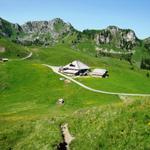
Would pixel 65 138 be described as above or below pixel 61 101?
above

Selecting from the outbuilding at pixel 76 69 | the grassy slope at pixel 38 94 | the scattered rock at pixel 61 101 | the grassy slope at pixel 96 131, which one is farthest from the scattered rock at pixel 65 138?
the outbuilding at pixel 76 69

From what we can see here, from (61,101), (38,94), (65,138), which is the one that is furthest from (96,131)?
(38,94)

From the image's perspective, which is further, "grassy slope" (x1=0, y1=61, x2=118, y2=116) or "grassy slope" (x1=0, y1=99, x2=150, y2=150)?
"grassy slope" (x1=0, y1=61, x2=118, y2=116)

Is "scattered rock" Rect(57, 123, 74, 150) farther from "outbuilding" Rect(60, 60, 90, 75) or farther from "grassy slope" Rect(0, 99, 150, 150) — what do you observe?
"outbuilding" Rect(60, 60, 90, 75)

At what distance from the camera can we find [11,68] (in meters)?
164

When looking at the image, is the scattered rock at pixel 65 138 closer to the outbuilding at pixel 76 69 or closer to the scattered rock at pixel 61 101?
the scattered rock at pixel 61 101

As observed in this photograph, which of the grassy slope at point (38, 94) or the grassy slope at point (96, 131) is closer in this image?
the grassy slope at point (96, 131)

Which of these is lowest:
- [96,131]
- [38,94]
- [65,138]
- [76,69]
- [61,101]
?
[38,94]

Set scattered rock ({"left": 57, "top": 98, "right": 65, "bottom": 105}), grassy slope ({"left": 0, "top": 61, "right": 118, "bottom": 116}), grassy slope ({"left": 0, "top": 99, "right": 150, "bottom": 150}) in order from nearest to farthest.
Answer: grassy slope ({"left": 0, "top": 99, "right": 150, "bottom": 150}), grassy slope ({"left": 0, "top": 61, "right": 118, "bottom": 116}), scattered rock ({"left": 57, "top": 98, "right": 65, "bottom": 105})

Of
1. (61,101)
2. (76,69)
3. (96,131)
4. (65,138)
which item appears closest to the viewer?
(96,131)

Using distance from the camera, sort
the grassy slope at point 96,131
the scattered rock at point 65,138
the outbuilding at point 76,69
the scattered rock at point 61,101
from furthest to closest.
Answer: the outbuilding at point 76,69, the scattered rock at point 61,101, the scattered rock at point 65,138, the grassy slope at point 96,131

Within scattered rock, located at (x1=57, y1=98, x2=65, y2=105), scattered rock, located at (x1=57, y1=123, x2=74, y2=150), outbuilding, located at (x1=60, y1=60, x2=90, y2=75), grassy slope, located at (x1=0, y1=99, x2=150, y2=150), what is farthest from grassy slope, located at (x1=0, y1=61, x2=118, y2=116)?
scattered rock, located at (x1=57, y1=123, x2=74, y2=150)

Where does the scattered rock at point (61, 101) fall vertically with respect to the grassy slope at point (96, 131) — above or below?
below

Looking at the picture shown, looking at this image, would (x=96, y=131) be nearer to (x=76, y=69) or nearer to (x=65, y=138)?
(x=65, y=138)
